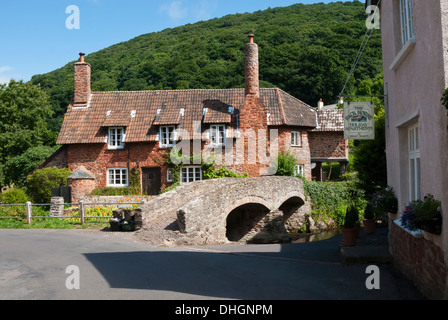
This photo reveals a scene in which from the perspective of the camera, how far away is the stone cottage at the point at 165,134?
27.7 m

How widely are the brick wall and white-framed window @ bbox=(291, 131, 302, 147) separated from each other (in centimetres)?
2056

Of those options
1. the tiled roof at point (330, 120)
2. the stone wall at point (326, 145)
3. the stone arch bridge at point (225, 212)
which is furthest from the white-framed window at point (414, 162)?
the stone wall at point (326, 145)

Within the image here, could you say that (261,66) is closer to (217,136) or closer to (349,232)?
(217,136)

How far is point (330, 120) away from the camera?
35156mm

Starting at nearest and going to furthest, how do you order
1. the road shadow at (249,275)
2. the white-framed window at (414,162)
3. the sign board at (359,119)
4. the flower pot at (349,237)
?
1. the road shadow at (249,275)
2. the white-framed window at (414,162)
3. the sign board at (359,119)
4. the flower pot at (349,237)

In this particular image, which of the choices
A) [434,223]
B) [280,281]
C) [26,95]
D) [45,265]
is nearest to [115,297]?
[280,281]

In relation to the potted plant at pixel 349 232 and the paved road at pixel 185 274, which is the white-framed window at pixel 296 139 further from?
the potted plant at pixel 349 232

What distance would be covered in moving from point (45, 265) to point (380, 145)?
36.3 feet

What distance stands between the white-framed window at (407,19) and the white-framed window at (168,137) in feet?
66.7

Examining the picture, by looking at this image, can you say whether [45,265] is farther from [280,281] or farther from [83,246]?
[280,281]

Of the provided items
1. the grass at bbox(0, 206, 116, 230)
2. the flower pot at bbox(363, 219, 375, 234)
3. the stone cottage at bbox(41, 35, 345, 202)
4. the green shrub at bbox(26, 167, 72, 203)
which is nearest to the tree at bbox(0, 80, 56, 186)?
the stone cottage at bbox(41, 35, 345, 202)

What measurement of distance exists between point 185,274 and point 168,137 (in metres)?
19.7

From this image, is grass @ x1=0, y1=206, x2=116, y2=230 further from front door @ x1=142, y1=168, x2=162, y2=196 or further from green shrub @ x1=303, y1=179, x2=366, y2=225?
green shrub @ x1=303, y1=179, x2=366, y2=225

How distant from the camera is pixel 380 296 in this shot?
278 inches
